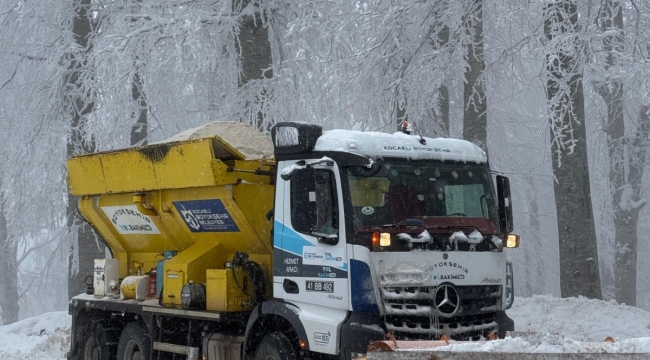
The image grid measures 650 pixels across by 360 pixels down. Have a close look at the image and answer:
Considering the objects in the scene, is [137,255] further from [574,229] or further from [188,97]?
[188,97]

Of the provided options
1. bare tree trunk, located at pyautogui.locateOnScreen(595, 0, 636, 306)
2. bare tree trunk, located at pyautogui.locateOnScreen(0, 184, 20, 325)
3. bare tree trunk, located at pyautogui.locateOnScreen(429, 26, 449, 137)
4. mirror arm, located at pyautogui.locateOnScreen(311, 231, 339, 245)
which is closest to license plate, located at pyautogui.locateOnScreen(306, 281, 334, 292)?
mirror arm, located at pyautogui.locateOnScreen(311, 231, 339, 245)

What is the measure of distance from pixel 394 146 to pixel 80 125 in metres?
11.5

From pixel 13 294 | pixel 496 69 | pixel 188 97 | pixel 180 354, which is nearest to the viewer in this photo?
pixel 180 354

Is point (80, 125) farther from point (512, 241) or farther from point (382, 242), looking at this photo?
point (382, 242)

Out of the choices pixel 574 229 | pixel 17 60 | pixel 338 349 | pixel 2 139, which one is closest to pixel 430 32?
pixel 574 229

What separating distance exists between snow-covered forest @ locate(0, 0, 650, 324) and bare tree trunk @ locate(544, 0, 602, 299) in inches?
1.1

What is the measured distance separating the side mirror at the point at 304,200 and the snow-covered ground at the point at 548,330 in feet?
6.39

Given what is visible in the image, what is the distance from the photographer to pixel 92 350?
11.8 meters

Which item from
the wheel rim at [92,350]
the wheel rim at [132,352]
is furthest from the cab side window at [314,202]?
the wheel rim at [92,350]

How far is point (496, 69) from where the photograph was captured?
1533 centimetres

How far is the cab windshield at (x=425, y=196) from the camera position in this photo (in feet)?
26.0

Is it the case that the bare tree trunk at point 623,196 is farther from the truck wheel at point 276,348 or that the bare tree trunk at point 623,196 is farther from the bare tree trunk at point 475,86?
the truck wheel at point 276,348

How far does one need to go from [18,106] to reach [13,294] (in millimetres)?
15593

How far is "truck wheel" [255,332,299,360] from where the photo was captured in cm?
833
